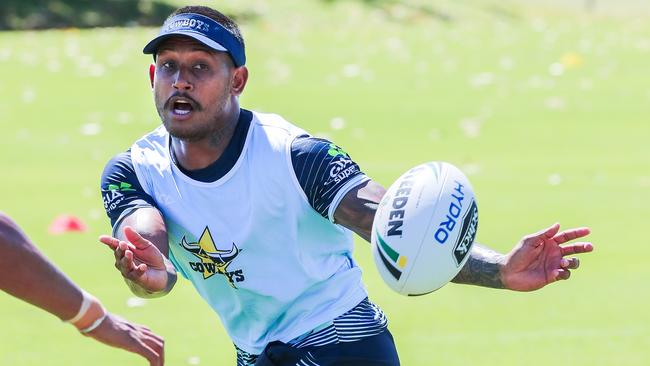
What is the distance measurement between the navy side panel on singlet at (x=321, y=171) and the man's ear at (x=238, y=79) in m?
0.42

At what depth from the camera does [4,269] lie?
4059 mm

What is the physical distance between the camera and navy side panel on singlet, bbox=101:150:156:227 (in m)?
5.47

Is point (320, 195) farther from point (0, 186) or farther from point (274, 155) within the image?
point (0, 186)

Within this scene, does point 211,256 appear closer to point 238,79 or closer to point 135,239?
point 135,239

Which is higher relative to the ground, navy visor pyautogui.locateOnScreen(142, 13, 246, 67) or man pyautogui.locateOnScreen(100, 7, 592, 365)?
navy visor pyautogui.locateOnScreen(142, 13, 246, 67)

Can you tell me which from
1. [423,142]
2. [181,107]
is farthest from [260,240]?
[423,142]

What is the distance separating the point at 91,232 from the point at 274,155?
6348mm

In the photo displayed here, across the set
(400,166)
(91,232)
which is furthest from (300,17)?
(91,232)

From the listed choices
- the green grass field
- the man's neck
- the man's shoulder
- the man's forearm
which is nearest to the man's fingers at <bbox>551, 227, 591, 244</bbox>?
the man's shoulder

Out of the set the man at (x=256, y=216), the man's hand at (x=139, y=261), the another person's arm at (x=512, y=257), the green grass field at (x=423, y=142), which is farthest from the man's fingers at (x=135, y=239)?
the green grass field at (x=423, y=142)

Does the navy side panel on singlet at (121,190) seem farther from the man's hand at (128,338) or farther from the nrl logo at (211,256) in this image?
the man's hand at (128,338)

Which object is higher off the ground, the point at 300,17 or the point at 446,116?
the point at 300,17

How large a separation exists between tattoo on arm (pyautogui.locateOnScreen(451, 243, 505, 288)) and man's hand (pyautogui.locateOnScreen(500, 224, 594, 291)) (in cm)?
3

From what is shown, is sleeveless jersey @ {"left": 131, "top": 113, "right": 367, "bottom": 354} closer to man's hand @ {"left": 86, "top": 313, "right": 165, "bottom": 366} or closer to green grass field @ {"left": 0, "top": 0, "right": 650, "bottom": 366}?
man's hand @ {"left": 86, "top": 313, "right": 165, "bottom": 366}
